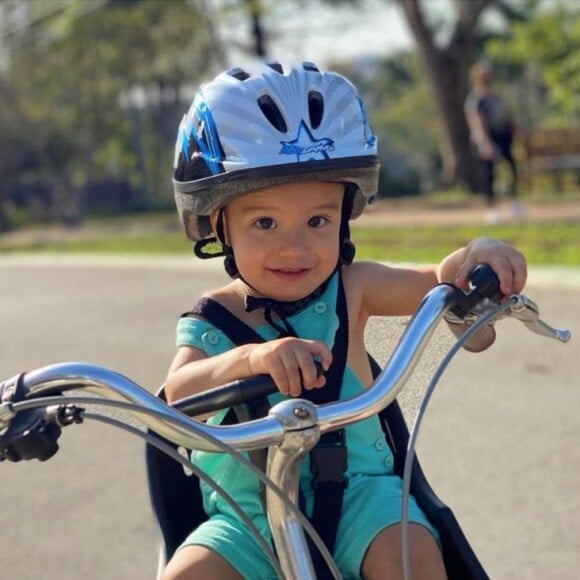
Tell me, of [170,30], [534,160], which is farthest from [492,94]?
[170,30]

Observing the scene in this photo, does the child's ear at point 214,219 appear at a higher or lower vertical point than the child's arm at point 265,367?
higher

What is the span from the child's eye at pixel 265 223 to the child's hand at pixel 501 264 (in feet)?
1.32

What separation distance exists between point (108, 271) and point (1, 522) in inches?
402

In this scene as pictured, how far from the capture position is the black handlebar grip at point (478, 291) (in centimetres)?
211

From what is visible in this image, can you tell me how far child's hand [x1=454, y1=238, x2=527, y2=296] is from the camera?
2.22m

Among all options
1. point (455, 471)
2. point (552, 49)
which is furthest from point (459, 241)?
point (552, 49)

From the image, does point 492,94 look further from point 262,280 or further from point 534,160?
point 262,280

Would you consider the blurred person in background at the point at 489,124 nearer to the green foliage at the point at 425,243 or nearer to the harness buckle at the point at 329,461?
the green foliage at the point at 425,243

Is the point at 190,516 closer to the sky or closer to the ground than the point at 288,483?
closer to the ground

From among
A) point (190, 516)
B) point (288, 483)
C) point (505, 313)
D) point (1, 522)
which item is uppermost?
point (505, 313)

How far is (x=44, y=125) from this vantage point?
3216cm

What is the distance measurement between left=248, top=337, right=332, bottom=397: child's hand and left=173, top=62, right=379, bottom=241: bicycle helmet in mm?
512

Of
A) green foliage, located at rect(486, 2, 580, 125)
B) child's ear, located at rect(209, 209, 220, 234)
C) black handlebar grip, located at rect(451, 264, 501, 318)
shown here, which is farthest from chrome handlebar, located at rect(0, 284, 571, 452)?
green foliage, located at rect(486, 2, 580, 125)

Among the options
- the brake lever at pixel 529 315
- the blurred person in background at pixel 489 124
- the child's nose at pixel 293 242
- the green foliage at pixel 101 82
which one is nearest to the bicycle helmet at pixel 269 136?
the child's nose at pixel 293 242
